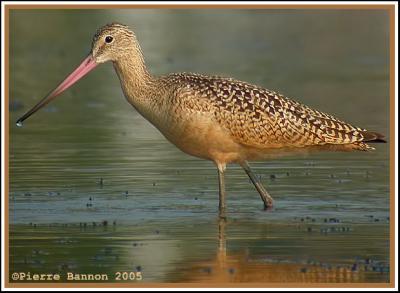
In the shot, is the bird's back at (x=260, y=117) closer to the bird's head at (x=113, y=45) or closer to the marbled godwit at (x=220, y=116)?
the marbled godwit at (x=220, y=116)

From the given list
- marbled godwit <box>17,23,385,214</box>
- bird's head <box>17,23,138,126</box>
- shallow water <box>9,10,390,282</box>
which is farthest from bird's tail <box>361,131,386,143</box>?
bird's head <box>17,23,138,126</box>

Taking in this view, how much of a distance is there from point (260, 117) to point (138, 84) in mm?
1489

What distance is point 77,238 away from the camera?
40.3 feet

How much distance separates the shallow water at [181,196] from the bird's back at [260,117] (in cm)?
69

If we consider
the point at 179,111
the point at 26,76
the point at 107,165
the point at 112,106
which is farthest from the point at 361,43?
the point at 179,111

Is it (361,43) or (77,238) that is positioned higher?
(361,43)

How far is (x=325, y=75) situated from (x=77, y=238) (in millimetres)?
15687

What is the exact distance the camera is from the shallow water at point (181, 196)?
11.3 metres

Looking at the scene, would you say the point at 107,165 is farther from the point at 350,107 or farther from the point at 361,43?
the point at 361,43

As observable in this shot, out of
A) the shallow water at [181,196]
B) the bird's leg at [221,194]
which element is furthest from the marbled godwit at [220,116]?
the shallow water at [181,196]

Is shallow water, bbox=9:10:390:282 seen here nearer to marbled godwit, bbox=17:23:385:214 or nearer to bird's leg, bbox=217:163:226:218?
bird's leg, bbox=217:163:226:218

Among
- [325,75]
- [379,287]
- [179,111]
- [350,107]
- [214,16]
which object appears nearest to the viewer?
[379,287]

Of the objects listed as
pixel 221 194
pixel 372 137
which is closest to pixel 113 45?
pixel 221 194

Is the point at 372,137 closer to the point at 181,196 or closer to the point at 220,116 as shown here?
the point at 220,116
